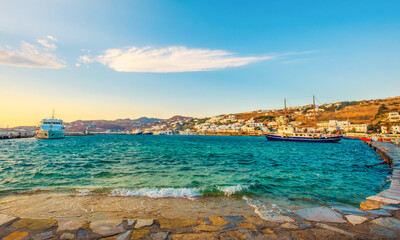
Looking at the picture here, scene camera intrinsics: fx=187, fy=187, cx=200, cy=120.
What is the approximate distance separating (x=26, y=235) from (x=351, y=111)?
182 metres

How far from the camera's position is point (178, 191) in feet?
26.6

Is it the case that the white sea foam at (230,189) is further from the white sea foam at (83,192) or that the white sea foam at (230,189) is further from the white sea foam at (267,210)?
the white sea foam at (83,192)

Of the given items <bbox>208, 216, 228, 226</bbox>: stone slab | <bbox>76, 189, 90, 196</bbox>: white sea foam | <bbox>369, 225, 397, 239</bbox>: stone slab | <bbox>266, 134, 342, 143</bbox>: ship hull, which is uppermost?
<bbox>369, 225, 397, 239</bbox>: stone slab

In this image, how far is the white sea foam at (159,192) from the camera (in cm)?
757

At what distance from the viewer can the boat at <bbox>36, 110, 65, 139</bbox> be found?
75.1 metres

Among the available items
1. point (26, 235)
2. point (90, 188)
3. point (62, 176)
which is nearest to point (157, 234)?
point (26, 235)

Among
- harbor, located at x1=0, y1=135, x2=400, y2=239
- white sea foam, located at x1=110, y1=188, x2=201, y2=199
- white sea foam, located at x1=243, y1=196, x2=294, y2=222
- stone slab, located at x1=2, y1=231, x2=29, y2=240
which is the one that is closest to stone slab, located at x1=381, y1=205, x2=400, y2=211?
harbor, located at x1=0, y1=135, x2=400, y2=239

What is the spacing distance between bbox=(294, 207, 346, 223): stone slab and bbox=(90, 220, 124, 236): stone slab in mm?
4267

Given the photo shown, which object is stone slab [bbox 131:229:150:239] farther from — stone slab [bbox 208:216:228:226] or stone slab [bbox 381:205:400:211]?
stone slab [bbox 381:205:400:211]

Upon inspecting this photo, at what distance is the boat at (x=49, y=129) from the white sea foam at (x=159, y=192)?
87.0 m

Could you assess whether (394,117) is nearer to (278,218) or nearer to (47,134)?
(278,218)

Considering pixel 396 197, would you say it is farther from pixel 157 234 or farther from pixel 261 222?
pixel 157 234

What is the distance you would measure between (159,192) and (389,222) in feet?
22.9

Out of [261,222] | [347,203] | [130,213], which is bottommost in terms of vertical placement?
[347,203]
